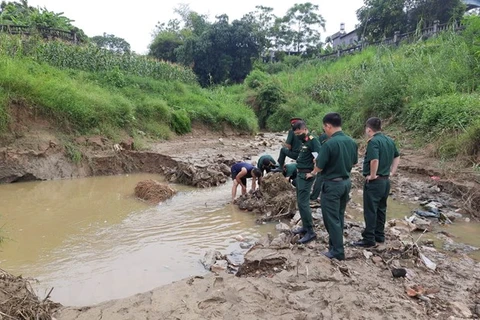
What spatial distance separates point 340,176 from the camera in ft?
15.6

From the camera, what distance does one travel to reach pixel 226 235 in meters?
6.76

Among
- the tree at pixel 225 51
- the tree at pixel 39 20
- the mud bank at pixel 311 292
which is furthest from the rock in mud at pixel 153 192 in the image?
the tree at pixel 225 51

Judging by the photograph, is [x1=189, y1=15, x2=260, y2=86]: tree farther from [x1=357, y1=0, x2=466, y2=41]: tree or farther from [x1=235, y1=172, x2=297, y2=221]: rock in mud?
[x1=235, y1=172, x2=297, y2=221]: rock in mud

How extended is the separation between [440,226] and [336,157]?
343cm

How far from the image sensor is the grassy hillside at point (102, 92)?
1173 cm

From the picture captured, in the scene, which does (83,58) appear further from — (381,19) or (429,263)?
(381,19)

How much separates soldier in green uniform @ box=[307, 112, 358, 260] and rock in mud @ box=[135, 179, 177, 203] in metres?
5.05

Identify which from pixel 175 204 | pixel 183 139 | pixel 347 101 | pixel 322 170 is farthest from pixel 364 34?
pixel 322 170

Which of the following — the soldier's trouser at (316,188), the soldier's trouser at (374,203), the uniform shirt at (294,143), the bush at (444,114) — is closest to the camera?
the soldier's trouser at (374,203)

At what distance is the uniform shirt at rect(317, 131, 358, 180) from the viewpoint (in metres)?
4.71

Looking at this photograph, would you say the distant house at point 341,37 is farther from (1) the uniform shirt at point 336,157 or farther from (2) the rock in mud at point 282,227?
(1) the uniform shirt at point 336,157

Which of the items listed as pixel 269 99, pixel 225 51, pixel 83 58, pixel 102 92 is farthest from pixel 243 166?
pixel 225 51

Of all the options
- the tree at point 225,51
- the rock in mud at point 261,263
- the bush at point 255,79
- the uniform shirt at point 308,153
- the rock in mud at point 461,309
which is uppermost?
the tree at point 225,51

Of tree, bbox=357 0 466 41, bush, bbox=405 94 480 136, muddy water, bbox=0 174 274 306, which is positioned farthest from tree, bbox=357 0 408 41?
muddy water, bbox=0 174 274 306
